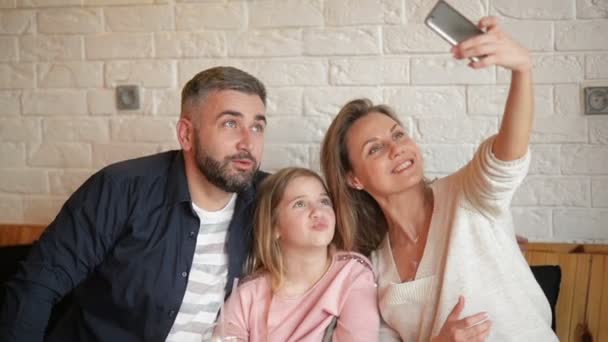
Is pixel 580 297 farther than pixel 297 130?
No

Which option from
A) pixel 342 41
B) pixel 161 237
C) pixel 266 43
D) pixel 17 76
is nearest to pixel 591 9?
pixel 342 41

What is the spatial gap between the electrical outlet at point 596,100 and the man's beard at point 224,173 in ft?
2.89

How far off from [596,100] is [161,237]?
116 cm

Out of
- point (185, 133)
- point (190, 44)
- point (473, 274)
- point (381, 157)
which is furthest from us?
point (190, 44)

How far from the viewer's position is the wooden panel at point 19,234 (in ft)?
7.39

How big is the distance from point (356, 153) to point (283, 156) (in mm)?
397

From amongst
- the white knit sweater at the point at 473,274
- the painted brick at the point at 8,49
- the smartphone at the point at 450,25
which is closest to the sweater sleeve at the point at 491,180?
the white knit sweater at the point at 473,274

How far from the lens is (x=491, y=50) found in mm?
1247

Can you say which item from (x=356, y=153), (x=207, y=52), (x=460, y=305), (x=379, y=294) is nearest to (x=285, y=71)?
(x=207, y=52)

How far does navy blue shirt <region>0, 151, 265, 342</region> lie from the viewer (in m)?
1.64

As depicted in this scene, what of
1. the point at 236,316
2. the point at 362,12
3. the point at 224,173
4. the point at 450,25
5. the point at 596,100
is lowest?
the point at 236,316

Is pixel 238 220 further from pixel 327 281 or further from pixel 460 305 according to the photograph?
pixel 460 305

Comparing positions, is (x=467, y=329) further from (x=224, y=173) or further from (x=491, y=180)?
(x=224, y=173)

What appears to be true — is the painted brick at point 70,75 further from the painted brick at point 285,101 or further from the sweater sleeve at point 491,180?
the sweater sleeve at point 491,180
